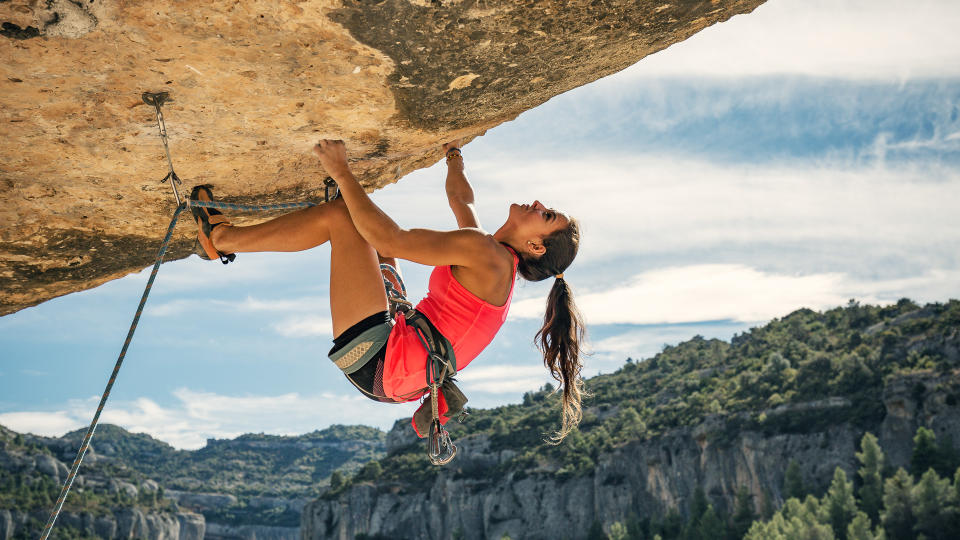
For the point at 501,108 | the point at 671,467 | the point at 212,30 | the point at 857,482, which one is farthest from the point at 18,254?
the point at 671,467

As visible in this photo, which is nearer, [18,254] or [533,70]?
[533,70]

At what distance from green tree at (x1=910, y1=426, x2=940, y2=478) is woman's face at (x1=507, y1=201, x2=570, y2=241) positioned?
43202mm

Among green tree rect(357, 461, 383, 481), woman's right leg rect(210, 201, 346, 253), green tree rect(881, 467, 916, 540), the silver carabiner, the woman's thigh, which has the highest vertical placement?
green tree rect(357, 461, 383, 481)

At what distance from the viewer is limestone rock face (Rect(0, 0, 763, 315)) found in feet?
9.66

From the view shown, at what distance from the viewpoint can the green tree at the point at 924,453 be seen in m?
39.3


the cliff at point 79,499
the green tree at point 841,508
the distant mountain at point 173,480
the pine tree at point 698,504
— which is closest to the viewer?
the green tree at point 841,508

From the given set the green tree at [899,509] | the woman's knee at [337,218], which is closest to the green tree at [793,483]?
the green tree at [899,509]

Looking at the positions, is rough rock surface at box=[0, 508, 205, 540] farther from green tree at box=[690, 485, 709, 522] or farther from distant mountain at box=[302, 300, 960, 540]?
green tree at box=[690, 485, 709, 522]

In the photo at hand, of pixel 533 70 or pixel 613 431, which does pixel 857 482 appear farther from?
pixel 533 70

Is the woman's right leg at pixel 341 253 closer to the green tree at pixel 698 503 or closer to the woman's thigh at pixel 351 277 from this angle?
the woman's thigh at pixel 351 277

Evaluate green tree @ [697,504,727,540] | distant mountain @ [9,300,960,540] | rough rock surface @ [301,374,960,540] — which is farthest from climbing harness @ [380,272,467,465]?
rough rock surface @ [301,374,960,540]

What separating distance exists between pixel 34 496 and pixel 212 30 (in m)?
77.5

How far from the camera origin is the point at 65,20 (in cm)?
281

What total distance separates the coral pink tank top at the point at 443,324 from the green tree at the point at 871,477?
4218cm
